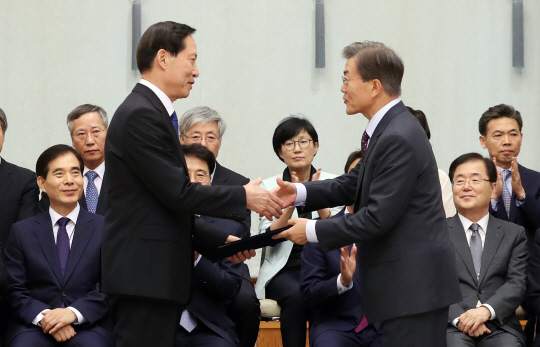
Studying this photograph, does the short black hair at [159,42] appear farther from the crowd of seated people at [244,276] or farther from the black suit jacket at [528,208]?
the black suit jacket at [528,208]

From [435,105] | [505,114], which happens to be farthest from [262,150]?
[505,114]

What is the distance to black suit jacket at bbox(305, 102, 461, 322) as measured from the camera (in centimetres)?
246

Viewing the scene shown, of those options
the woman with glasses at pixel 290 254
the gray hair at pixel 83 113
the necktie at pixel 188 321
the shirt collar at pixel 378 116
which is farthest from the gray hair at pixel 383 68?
the gray hair at pixel 83 113

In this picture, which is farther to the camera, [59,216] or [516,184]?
[516,184]

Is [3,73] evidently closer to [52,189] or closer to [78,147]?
[78,147]

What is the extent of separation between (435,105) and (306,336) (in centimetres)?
228

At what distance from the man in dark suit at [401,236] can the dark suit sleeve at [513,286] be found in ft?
2.87

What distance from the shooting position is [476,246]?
352 centimetres

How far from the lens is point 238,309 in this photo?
3.59 metres

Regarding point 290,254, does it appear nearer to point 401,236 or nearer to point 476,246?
point 476,246

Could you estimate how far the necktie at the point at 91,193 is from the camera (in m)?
3.91

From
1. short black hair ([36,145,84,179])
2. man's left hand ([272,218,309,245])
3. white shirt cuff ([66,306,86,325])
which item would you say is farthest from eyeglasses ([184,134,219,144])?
man's left hand ([272,218,309,245])

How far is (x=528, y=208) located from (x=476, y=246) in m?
0.53

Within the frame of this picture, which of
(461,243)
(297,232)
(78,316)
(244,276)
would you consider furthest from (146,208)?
(461,243)
